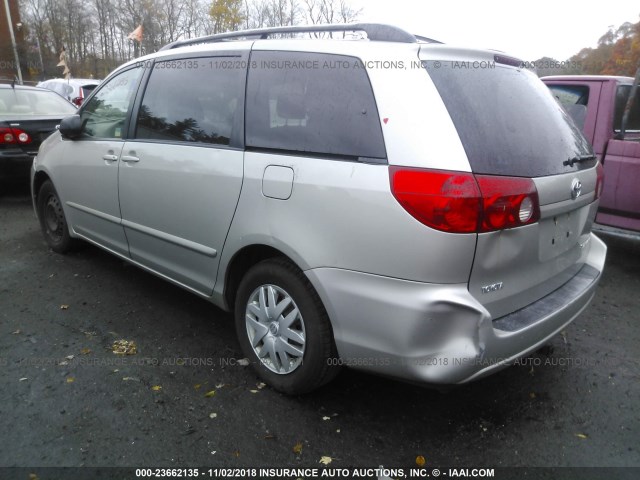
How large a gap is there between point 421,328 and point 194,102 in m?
1.97

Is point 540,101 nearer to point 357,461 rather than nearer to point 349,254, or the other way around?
point 349,254

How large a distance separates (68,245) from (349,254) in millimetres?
3544

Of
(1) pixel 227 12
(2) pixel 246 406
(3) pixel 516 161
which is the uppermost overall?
(1) pixel 227 12

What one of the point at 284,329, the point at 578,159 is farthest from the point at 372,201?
the point at 578,159

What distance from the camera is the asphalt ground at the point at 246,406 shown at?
2.21 metres

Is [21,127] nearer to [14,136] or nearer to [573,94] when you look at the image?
[14,136]

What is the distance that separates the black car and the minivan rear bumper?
19.2 feet

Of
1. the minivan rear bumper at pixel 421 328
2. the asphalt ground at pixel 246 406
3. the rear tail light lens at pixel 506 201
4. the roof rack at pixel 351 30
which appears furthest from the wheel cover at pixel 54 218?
the rear tail light lens at pixel 506 201

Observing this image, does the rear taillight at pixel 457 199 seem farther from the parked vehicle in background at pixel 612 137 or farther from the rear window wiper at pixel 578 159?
the parked vehicle in background at pixel 612 137

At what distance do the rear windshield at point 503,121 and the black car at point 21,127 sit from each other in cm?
618

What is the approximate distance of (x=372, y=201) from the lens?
6.61 ft

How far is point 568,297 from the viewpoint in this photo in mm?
2439

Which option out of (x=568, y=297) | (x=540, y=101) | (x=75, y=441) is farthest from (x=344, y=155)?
(x=75, y=441)

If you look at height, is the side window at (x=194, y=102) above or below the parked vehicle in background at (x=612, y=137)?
above
